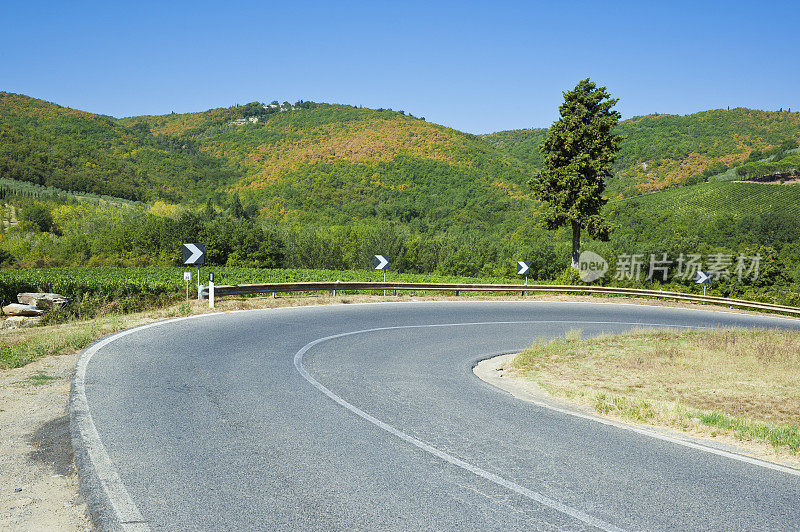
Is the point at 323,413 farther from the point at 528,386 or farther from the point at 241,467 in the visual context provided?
the point at 528,386

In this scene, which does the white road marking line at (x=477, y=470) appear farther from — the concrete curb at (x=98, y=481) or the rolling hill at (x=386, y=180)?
the rolling hill at (x=386, y=180)

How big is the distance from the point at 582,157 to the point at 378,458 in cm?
3334

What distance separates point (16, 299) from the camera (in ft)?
64.7

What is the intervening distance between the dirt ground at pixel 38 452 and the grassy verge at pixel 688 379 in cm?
627

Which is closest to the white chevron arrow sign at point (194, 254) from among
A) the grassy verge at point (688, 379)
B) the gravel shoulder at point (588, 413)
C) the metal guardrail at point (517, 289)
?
the metal guardrail at point (517, 289)

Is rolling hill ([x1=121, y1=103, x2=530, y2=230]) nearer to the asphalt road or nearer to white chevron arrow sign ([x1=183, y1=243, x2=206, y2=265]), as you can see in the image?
white chevron arrow sign ([x1=183, y1=243, x2=206, y2=265])

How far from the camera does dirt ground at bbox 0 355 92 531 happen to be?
157 inches

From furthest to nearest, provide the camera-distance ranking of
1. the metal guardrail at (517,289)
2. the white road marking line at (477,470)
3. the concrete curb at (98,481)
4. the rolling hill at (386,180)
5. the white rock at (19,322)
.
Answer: the rolling hill at (386,180)
the metal guardrail at (517,289)
the white rock at (19,322)
the white road marking line at (477,470)
the concrete curb at (98,481)

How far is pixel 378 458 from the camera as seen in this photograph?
5.14 metres


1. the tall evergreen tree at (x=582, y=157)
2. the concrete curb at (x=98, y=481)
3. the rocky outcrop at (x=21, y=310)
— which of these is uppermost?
the tall evergreen tree at (x=582, y=157)

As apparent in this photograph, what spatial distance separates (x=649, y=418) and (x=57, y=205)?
143662 millimetres

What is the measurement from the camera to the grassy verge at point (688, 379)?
6980 mm

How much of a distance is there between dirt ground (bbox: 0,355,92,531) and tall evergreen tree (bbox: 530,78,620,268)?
1261 inches

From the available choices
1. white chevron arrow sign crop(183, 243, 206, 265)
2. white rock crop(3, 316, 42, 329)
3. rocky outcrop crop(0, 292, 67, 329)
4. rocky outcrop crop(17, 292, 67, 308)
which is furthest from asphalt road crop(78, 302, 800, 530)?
rocky outcrop crop(17, 292, 67, 308)
